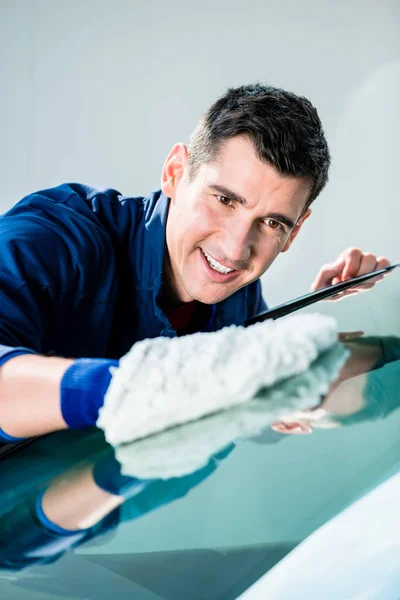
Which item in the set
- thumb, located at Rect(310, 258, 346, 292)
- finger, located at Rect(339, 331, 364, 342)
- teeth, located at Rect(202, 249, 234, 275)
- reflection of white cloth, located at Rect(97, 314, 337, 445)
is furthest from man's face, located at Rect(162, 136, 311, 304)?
reflection of white cloth, located at Rect(97, 314, 337, 445)

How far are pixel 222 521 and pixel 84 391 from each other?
7.2 inches

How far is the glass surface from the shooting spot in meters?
0.35

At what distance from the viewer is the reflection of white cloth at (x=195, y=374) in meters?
0.43

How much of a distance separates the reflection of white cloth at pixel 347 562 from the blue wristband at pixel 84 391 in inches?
8.6

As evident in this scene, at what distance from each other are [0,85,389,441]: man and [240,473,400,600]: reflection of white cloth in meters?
0.56

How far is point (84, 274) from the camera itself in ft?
3.25

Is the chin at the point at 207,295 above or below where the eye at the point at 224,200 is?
below

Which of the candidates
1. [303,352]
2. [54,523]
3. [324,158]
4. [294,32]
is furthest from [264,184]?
[294,32]

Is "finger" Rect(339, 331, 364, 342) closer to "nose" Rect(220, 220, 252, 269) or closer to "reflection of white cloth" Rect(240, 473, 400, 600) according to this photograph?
"reflection of white cloth" Rect(240, 473, 400, 600)

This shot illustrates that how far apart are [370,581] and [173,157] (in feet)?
3.47

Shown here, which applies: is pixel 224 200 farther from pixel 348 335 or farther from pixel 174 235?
pixel 348 335

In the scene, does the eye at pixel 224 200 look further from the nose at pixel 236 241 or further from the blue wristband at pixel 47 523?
the blue wristband at pixel 47 523

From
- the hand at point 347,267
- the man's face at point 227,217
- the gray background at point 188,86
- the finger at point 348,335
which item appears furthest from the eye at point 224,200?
the gray background at point 188,86

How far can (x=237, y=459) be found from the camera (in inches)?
15.8
